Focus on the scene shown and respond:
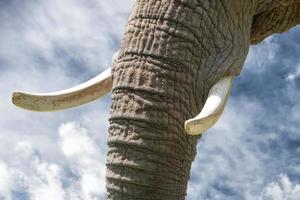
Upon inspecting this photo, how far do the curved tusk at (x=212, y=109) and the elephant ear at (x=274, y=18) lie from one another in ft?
3.24

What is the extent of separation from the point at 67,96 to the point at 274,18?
167 centimetres

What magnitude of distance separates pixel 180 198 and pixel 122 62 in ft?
2.47

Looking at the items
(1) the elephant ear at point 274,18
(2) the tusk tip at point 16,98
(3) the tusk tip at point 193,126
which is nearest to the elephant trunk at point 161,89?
(3) the tusk tip at point 193,126

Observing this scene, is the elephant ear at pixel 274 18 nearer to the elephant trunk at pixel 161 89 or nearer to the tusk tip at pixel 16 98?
the elephant trunk at pixel 161 89

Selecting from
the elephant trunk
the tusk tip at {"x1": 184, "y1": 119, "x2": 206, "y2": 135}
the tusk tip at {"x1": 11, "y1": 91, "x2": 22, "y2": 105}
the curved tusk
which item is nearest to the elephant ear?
the elephant trunk

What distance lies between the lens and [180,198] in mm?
3529

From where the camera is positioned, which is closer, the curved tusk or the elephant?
the curved tusk

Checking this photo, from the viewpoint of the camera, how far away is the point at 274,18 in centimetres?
481

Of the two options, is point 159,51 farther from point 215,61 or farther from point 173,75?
point 215,61

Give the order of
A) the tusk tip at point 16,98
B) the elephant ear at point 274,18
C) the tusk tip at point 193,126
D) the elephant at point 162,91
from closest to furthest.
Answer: the tusk tip at point 193,126 < the elephant at point 162,91 < the tusk tip at point 16,98 < the elephant ear at point 274,18

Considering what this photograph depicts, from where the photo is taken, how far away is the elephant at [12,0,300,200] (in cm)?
339

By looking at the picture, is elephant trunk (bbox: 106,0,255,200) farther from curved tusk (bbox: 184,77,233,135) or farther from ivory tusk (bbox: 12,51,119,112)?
ivory tusk (bbox: 12,51,119,112)

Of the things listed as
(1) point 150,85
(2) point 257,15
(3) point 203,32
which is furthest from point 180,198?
(2) point 257,15

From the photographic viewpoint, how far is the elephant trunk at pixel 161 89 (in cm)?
339
